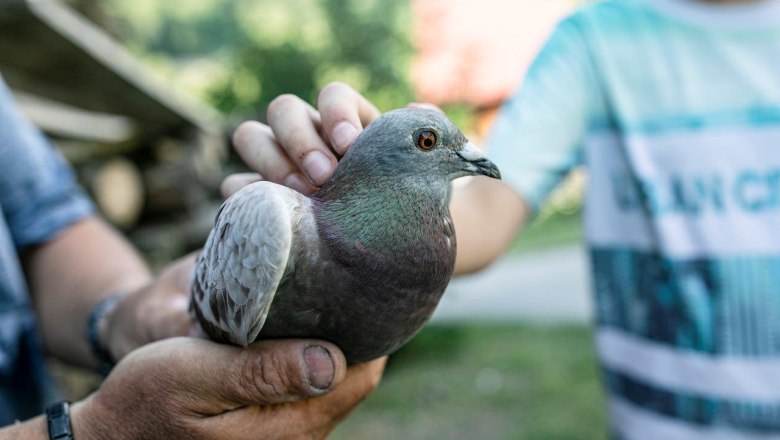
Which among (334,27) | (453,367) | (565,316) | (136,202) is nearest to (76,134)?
(136,202)

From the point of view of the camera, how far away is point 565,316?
709 centimetres

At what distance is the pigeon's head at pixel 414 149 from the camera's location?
120 cm

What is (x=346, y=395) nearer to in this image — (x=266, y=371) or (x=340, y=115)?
(x=266, y=371)

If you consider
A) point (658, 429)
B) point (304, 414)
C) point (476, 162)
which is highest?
point (476, 162)

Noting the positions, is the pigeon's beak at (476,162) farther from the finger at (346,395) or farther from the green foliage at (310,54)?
the green foliage at (310,54)

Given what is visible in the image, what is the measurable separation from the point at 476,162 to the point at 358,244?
28cm

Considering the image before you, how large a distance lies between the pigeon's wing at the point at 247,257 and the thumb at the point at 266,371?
4 centimetres

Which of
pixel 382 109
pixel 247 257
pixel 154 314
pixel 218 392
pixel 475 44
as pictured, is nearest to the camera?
pixel 247 257

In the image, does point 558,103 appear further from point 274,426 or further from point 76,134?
point 76,134

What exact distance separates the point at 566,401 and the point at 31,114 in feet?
13.5

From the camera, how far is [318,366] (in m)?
1.21

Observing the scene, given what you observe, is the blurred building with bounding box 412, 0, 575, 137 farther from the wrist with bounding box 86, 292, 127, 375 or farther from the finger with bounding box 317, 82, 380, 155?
the finger with bounding box 317, 82, 380, 155

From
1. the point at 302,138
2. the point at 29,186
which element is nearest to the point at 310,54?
the point at 29,186

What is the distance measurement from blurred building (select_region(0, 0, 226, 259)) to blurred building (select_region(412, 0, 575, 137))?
3322 millimetres
